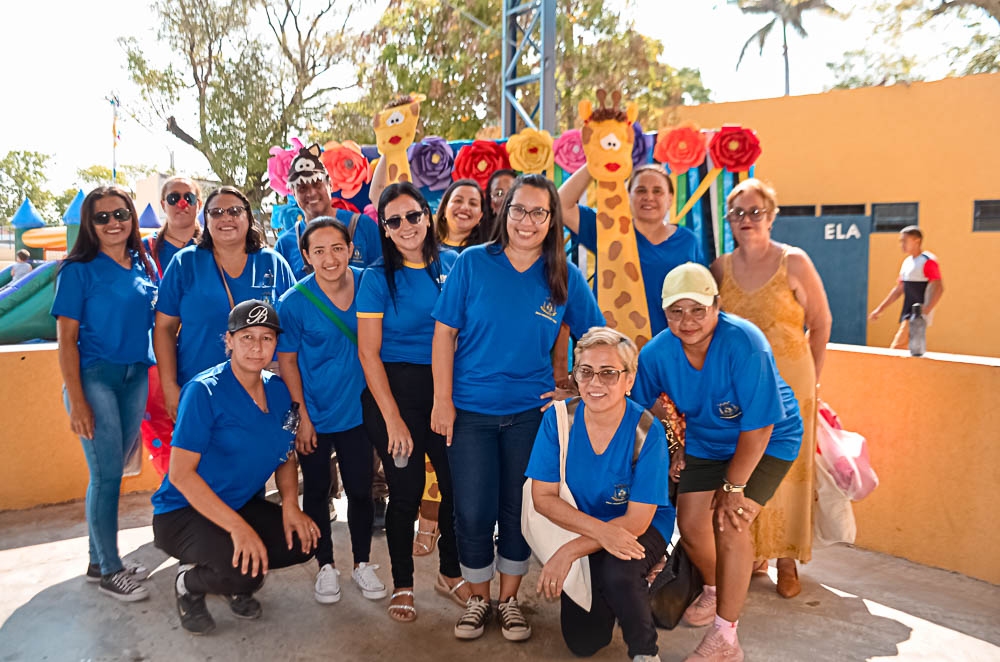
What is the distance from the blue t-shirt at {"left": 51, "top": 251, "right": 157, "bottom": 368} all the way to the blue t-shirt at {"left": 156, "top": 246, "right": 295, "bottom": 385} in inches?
6.4

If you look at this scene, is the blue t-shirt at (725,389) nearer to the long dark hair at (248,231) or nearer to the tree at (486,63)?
the long dark hair at (248,231)

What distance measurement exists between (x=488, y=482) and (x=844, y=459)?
1655 mm

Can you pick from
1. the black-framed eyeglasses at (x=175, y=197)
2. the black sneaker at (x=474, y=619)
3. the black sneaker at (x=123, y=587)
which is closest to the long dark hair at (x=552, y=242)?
the black sneaker at (x=474, y=619)

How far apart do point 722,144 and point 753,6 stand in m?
26.1

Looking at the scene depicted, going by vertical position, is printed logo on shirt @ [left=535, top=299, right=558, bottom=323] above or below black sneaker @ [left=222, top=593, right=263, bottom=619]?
above

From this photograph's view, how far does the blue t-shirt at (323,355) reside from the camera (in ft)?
9.30

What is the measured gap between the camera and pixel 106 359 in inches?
116

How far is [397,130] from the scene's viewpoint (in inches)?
144

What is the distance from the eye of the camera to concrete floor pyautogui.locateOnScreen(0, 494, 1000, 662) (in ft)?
8.60

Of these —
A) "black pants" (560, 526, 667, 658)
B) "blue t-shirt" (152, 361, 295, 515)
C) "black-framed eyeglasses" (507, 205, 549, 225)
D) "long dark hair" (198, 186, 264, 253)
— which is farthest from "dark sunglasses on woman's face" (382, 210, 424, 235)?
"black pants" (560, 526, 667, 658)

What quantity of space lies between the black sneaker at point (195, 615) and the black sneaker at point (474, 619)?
0.94 meters

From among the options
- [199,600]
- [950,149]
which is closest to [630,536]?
[199,600]

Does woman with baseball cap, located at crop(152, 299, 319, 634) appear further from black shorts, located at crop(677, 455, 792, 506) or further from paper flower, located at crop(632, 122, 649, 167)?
paper flower, located at crop(632, 122, 649, 167)

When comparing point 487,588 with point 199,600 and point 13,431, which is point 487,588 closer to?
point 199,600
